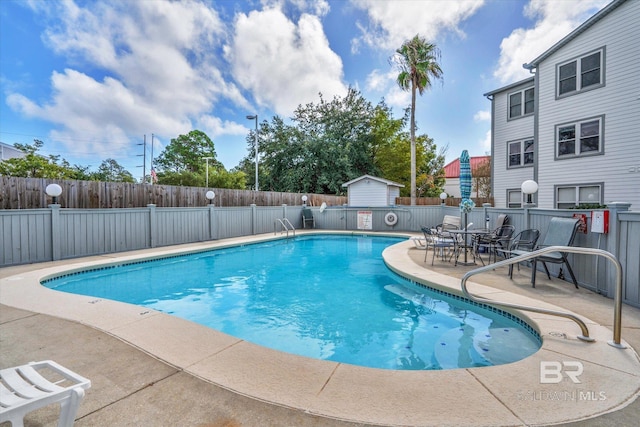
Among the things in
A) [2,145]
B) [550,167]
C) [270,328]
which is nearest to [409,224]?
[550,167]

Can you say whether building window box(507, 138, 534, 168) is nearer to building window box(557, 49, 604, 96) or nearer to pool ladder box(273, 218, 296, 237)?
building window box(557, 49, 604, 96)

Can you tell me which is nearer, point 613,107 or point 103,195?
point 103,195

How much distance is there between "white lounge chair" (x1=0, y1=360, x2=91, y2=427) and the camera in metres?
1.31

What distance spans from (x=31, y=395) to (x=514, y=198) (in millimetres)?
15176

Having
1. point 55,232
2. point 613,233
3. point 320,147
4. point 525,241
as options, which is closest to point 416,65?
point 320,147

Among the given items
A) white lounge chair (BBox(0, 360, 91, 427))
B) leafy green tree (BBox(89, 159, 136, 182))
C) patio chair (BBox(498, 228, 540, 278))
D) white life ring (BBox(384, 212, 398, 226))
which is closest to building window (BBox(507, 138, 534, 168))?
white life ring (BBox(384, 212, 398, 226))

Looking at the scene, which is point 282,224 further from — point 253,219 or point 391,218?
point 391,218

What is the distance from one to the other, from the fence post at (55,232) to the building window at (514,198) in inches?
611

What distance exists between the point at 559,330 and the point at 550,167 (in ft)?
32.6

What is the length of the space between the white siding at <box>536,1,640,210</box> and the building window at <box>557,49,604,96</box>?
0.55 ft

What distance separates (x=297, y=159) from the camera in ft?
80.2

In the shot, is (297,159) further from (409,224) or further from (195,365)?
(195,365)

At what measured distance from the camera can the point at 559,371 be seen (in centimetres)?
234

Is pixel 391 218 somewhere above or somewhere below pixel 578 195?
below
